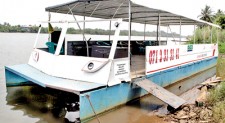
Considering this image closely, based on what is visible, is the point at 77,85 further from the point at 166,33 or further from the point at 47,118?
the point at 166,33

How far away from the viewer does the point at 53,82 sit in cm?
583

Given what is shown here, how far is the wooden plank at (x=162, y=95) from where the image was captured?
6.22 m

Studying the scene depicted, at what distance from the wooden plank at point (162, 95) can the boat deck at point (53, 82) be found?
1.56m

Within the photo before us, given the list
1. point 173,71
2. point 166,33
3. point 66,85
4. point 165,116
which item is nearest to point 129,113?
point 165,116

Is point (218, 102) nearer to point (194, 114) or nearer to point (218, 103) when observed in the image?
point (218, 103)

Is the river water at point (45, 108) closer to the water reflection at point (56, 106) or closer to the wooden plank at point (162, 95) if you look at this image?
the water reflection at point (56, 106)

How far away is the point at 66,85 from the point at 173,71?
17.1ft

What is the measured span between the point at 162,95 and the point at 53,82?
287 centimetres

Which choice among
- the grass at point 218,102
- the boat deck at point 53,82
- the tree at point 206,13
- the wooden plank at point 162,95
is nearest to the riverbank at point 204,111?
the grass at point 218,102

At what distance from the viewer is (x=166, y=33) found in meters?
13.7

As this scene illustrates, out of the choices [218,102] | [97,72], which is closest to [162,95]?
[218,102]

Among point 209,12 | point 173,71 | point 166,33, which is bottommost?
point 173,71

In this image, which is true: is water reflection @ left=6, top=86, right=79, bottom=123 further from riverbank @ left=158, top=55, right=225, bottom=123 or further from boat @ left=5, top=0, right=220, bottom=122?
riverbank @ left=158, top=55, right=225, bottom=123

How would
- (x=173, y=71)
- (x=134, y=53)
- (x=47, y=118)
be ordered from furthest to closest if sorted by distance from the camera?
1. (x=134, y=53)
2. (x=173, y=71)
3. (x=47, y=118)
